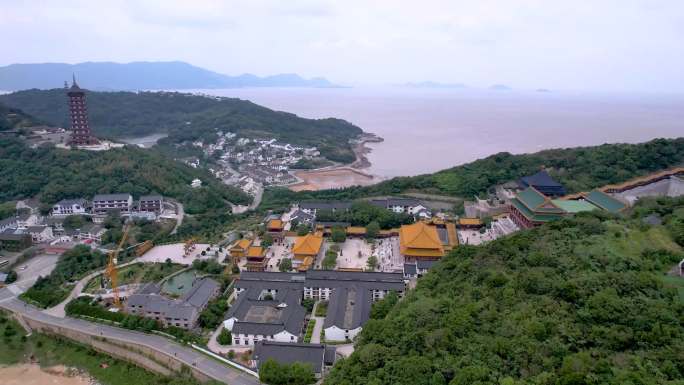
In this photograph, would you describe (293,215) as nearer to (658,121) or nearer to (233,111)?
(233,111)

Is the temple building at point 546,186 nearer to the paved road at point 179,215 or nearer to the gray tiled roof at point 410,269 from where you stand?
the gray tiled roof at point 410,269

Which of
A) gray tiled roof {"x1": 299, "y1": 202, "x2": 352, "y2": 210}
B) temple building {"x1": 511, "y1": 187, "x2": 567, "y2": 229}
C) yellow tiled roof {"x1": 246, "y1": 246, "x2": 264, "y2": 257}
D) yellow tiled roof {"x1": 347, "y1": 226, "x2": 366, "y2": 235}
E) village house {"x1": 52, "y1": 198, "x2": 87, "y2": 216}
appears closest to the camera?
temple building {"x1": 511, "y1": 187, "x2": 567, "y2": 229}

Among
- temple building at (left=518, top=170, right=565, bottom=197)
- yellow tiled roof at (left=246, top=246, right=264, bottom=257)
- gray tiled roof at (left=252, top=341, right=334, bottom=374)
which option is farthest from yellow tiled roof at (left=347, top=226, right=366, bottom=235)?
gray tiled roof at (left=252, top=341, right=334, bottom=374)

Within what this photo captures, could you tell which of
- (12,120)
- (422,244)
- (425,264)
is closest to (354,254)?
(422,244)

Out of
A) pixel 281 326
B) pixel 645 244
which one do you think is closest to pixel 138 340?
pixel 281 326

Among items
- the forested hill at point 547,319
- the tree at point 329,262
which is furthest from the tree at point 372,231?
the forested hill at point 547,319

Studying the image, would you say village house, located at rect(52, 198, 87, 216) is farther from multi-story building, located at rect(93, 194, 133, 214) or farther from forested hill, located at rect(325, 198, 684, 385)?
forested hill, located at rect(325, 198, 684, 385)

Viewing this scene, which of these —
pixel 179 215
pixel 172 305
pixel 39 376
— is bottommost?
pixel 39 376

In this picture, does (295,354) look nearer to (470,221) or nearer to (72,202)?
(470,221)
